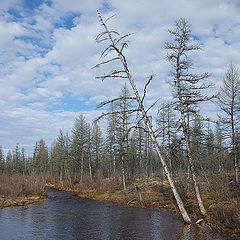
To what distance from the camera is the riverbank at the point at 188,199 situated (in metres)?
9.81

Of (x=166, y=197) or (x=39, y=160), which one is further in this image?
(x=39, y=160)

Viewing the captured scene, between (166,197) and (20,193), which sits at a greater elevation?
(20,193)

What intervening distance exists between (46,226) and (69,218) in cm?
254

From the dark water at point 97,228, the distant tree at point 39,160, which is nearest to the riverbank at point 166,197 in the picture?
the dark water at point 97,228

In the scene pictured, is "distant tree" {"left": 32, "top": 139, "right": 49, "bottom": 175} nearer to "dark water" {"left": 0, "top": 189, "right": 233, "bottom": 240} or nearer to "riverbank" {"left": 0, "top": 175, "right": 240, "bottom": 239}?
"riverbank" {"left": 0, "top": 175, "right": 240, "bottom": 239}

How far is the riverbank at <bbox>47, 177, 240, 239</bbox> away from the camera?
981 cm

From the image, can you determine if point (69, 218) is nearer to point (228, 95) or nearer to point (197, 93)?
point (197, 93)

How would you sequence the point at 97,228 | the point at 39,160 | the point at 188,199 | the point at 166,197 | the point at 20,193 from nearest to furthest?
the point at 97,228
the point at 188,199
the point at 166,197
the point at 20,193
the point at 39,160

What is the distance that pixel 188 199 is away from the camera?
696 inches

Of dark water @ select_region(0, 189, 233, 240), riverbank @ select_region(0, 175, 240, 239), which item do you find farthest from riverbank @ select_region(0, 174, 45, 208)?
dark water @ select_region(0, 189, 233, 240)

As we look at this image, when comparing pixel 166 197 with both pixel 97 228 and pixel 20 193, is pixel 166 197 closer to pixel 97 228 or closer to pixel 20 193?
pixel 97 228

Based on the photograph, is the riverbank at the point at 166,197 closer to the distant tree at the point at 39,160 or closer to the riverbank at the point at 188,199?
the riverbank at the point at 188,199

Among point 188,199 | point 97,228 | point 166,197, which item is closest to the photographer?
point 97,228

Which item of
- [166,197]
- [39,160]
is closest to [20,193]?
[166,197]
